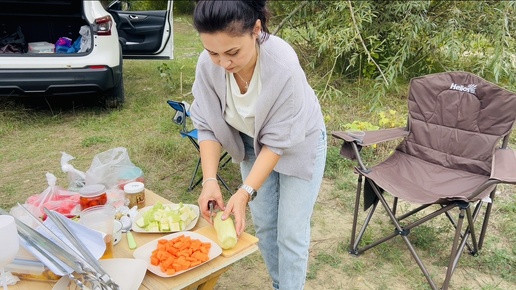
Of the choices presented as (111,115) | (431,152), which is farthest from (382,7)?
(111,115)

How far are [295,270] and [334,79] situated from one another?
11.1 feet

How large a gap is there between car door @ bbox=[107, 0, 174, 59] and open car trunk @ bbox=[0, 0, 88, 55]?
1.48 feet

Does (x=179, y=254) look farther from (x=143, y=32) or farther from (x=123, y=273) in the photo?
(x=143, y=32)

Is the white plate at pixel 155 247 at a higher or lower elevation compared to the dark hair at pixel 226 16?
lower

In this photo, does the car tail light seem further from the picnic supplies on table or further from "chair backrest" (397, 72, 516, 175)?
the picnic supplies on table

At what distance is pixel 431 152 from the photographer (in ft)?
8.48

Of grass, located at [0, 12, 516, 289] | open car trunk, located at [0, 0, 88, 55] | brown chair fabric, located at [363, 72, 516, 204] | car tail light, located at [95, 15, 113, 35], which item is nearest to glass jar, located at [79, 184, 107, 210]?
grass, located at [0, 12, 516, 289]

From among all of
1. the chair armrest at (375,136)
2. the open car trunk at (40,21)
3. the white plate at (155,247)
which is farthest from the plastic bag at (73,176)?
the open car trunk at (40,21)

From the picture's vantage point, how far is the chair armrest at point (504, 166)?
1.90 metres

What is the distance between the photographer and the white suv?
3.81 metres

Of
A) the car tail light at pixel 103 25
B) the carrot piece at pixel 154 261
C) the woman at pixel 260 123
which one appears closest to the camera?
the woman at pixel 260 123

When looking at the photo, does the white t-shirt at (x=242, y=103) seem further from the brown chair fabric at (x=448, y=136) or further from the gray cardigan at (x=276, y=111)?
the brown chair fabric at (x=448, y=136)

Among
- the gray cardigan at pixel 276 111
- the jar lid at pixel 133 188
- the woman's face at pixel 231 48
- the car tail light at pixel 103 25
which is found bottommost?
the car tail light at pixel 103 25

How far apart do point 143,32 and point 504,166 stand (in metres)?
4.65
